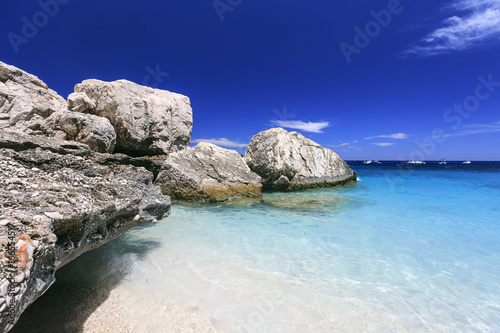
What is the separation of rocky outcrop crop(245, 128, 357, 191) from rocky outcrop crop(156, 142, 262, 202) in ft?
9.31

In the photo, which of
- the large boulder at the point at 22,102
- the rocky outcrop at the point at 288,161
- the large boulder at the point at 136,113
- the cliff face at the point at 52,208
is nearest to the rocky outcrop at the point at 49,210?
the cliff face at the point at 52,208

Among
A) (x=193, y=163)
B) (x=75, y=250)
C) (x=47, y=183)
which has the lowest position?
(x=75, y=250)

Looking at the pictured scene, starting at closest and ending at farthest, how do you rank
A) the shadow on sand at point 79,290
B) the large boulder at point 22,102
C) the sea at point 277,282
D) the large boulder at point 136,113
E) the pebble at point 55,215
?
the pebble at point 55,215 → the shadow on sand at point 79,290 → the sea at point 277,282 → the large boulder at point 22,102 → the large boulder at point 136,113

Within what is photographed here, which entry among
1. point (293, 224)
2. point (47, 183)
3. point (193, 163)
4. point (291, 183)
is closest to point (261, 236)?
point (293, 224)

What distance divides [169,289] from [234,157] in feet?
30.6

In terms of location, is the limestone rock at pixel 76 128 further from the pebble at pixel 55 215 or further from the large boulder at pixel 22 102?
the pebble at pixel 55 215

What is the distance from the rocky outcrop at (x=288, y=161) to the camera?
14.9m

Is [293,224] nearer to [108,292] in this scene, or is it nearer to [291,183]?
[108,292]

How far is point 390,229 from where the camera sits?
7.24 meters

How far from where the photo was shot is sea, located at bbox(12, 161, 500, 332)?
9.75 ft

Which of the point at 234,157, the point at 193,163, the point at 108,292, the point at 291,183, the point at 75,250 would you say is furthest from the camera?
the point at 291,183

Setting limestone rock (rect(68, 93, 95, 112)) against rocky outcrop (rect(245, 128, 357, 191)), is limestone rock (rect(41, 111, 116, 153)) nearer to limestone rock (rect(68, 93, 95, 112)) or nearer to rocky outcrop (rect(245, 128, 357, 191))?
limestone rock (rect(68, 93, 95, 112))

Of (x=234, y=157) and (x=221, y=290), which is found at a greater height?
(x=234, y=157)

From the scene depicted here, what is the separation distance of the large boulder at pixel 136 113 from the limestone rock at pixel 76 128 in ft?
5.06
